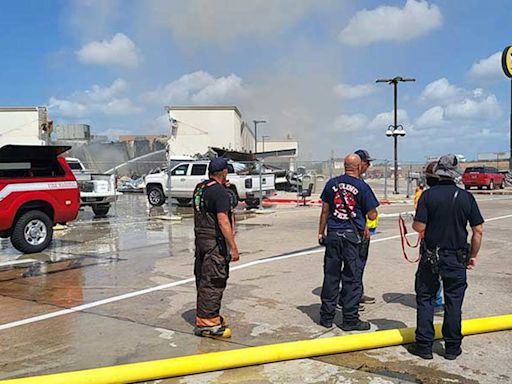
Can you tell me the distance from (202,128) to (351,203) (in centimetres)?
5382

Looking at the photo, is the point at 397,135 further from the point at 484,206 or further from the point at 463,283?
the point at 463,283

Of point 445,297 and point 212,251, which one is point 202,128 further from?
point 445,297

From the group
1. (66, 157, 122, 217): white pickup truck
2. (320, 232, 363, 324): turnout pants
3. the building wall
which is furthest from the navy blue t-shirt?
the building wall

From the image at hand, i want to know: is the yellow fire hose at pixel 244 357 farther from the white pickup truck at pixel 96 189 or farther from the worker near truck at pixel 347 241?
the white pickup truck at pixel 96 189

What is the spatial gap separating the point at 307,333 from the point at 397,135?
913 inches

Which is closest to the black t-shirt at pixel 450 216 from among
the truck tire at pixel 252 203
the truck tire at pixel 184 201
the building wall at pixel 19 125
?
the truck tire at pixel 252 203

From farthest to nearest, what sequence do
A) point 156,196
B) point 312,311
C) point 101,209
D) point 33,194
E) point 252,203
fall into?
point 156,196 < point 252,203 < point 101,209 < point 33,194 < point 312,311

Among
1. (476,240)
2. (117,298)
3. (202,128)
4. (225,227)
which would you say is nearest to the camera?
(476,240)

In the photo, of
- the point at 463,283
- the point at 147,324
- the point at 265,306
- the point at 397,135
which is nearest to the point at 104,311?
the point at 147,324

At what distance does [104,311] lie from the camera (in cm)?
631

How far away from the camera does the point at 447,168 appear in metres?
4.68

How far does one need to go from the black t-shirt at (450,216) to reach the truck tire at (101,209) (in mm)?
14190

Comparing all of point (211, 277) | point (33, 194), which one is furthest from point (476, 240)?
point (33, 194)

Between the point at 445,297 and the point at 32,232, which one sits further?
the point at 32,232
